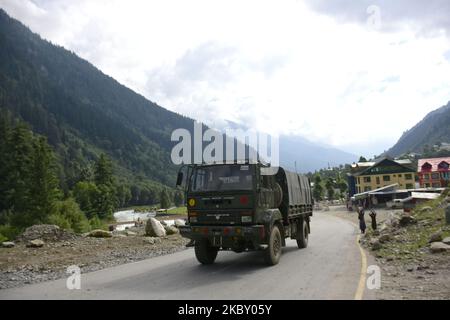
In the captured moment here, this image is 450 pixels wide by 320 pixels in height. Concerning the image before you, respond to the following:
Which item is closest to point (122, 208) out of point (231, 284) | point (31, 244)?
point (31, 244)

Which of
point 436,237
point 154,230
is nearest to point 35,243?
point 154,230

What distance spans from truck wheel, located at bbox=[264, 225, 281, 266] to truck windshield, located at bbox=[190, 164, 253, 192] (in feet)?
5.91

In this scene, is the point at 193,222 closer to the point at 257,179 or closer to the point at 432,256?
the point at 257,179

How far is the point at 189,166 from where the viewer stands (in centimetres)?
1208

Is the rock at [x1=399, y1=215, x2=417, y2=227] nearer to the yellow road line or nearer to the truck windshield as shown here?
the yellow road line

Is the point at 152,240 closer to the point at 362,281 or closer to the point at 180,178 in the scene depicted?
the point at 180,178

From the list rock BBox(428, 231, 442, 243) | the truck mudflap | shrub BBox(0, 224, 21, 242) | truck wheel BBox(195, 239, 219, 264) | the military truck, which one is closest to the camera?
the truck mudflap

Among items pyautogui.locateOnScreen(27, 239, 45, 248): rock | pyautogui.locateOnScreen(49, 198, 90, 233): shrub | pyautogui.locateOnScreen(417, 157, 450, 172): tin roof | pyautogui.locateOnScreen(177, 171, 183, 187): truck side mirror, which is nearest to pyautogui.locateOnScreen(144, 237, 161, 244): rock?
pyautogui.locateOnScreen(27, 239, 45, 248): rock

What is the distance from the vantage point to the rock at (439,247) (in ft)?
38.8

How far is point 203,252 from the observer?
12508 mm

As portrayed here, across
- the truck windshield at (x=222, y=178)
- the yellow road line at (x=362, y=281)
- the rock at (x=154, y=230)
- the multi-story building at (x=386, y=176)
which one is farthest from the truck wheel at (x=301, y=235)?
the multi-story building at (x=386, y=176)

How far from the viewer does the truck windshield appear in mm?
11406

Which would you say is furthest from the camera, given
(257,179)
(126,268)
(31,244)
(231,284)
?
(31,244)
